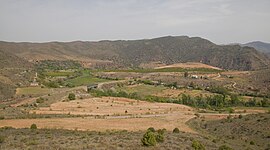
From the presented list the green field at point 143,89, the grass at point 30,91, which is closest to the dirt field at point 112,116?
the grass at point 30,91

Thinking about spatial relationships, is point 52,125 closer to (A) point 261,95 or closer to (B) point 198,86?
(A) point 261,95

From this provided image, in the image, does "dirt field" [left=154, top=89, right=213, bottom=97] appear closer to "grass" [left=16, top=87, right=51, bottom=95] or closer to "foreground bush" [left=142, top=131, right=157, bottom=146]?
"grass" [left=16, top=87, right=51, bottom=95]

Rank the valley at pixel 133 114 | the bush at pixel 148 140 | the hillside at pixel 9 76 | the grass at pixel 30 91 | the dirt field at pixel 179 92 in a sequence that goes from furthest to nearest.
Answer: the dirt field at pixel 179 92, the grass at pixel 30 91, the hillside at pixel 9 76, the valley at pixel 133 114, the bush at pixel 148 140

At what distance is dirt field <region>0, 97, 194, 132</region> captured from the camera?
45.6m

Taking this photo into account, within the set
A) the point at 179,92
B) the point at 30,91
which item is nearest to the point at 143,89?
the point at 179,92

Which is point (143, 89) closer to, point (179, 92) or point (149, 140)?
point (179, 92)

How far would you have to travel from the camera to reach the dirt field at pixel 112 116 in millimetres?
45594

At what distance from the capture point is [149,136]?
2680 centimetres

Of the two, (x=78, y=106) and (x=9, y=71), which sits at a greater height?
(x=9, y=71)

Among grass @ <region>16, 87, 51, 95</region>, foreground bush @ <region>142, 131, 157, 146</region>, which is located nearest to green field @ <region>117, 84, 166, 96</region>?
grass @ <region>16, 87, 51, 95</region>

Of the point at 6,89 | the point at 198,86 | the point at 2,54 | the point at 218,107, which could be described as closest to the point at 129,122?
the point at 218,107

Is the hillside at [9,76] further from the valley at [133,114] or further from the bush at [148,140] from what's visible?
the bush at [148,140]

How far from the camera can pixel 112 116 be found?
58.0 metres

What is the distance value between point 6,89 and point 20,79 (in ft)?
66.6
